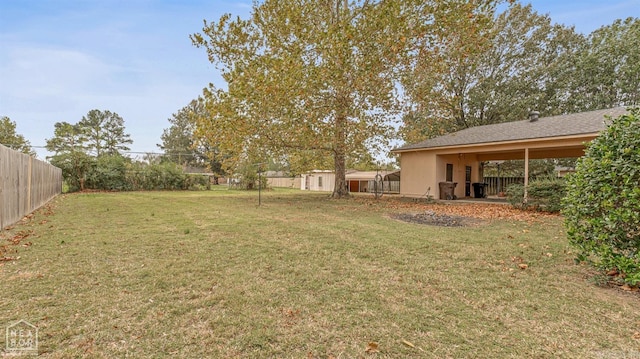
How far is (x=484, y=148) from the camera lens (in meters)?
12.0

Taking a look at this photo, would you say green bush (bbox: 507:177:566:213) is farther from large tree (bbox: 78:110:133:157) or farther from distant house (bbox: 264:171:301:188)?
large tree (bbox: 78:110:133:157)

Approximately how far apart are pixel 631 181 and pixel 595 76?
20.6 m

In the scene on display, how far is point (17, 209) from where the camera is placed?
21.0 ft

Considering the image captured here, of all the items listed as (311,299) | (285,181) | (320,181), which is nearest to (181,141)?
(285,181)

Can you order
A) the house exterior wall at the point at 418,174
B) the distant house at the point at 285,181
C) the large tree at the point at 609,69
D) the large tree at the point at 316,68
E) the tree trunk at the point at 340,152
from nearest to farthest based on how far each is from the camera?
the large tree at the point at 316,68, the tree trunk at the point at 340,152, the house exterior wall at the point at 418,174, the large tree at the point at 609,69, the distant house at the point at 285,181

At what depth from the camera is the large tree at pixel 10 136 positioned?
78.2ft

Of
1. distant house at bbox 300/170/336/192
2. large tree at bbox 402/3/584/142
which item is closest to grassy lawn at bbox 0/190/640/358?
large tree at bbox 402/3/584/142

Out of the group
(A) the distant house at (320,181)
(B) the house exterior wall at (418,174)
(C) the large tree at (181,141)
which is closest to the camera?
(B) the house exterior wall at (418,174)

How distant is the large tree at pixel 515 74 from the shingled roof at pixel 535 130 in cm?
342

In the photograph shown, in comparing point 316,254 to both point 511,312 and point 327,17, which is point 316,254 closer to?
point 511,312

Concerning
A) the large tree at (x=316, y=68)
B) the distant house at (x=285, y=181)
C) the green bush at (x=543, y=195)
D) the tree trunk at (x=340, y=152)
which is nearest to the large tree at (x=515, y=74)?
the tree trunk at (x=340, y=152)

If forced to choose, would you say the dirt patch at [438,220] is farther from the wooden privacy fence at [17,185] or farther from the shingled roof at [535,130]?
the wooden privacy fence at [17,185]

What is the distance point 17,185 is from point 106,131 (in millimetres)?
40612

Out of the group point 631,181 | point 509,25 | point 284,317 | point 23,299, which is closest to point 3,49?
point 23,299
